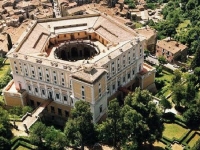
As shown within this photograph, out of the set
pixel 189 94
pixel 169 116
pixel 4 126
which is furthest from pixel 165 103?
pixel 4 126

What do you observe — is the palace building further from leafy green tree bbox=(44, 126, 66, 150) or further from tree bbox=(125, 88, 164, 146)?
leafy green tree bbox=(44, 126, 66, 150)

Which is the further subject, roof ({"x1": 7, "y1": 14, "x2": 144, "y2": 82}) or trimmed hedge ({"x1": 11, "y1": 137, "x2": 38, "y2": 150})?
roof ({"x1": 7, "y1": 14, "x2": 144, "y2": 82})

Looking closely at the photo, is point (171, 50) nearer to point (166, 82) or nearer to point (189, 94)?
point (166, 82)

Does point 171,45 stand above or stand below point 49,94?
above

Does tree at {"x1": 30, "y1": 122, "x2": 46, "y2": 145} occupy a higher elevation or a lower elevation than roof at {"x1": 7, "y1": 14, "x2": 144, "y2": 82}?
lower

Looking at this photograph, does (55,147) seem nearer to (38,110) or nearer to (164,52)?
(38,110)

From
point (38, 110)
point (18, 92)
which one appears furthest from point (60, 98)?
point (18, 92)

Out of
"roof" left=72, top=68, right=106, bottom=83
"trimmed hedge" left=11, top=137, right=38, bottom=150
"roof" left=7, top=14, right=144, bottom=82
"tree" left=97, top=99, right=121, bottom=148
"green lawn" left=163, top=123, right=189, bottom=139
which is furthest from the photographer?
"roof" left=7, top=14, right=144, bottom=82

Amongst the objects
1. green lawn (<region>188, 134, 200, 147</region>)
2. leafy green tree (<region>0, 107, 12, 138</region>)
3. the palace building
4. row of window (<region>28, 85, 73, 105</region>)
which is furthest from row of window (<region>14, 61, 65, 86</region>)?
green lawn (<region>188, 134, 200, 147</region>)
